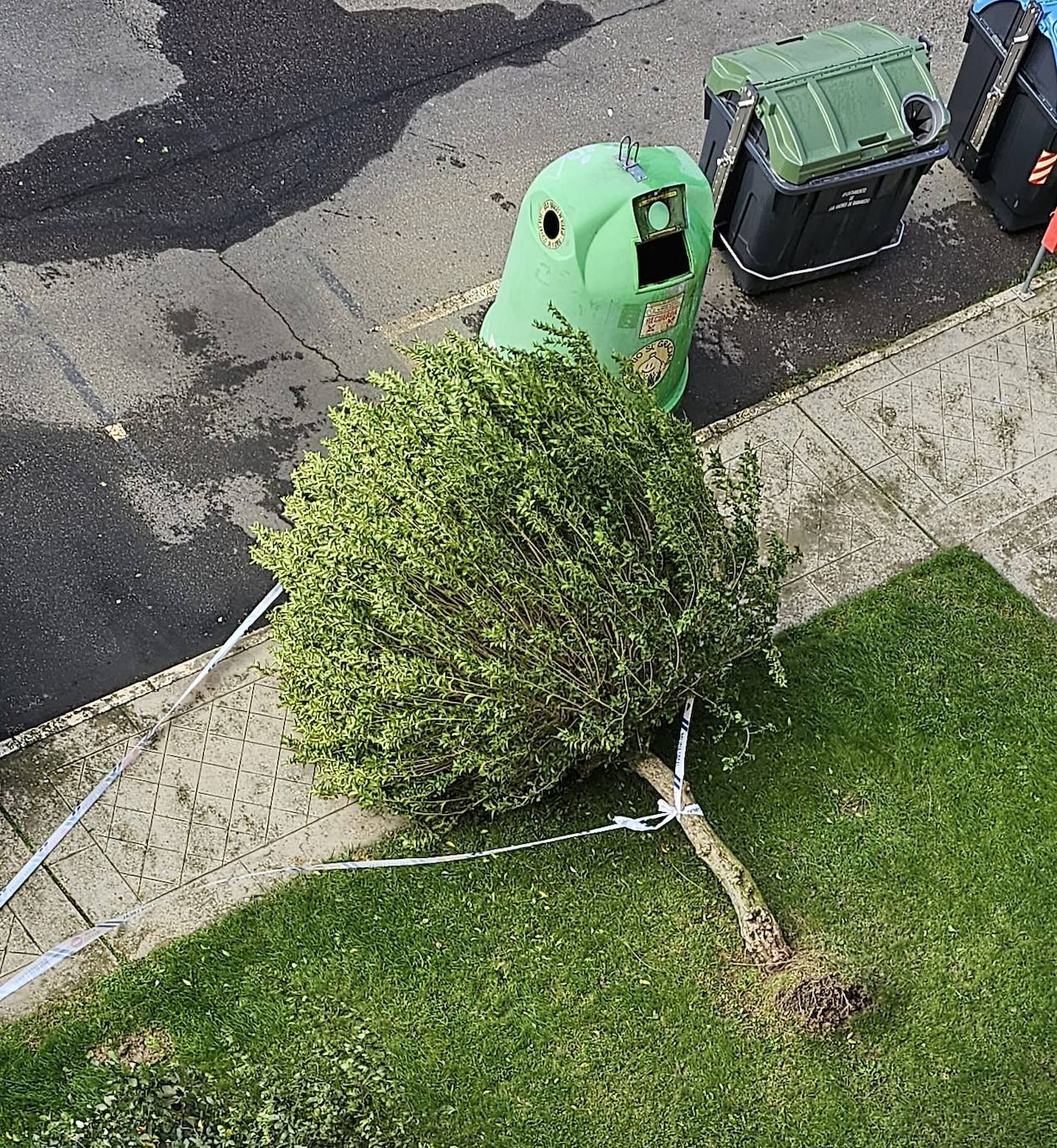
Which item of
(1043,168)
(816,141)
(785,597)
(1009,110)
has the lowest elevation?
(785,597)

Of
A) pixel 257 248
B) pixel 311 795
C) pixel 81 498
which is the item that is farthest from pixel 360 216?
pixel 311 795

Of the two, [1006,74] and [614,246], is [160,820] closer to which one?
[614,246]

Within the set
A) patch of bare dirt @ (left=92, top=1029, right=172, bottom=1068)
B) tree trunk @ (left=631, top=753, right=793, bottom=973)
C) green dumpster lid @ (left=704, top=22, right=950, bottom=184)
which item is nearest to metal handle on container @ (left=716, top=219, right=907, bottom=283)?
green dumpster lid @ (left=704, top=22, right=950, bottom=184)

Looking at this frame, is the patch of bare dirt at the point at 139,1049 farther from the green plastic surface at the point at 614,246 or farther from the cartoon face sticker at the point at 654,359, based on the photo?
the cartoon face sticker at the point at 654,359

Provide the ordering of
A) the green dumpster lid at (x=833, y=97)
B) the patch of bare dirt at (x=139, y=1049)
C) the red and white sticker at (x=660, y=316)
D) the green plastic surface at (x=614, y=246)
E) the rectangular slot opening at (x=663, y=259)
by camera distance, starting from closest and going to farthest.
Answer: the patch of bare dirt at (x=139, y=1049), the green plastic surface at (x=614, y=246), the rectangular slot opening at (x=663, y=259), the red and white sticker at (x=660, y=316), the green dumpster lid at (x=833, y=97)

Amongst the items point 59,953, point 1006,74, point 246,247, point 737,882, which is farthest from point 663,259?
point 59,953

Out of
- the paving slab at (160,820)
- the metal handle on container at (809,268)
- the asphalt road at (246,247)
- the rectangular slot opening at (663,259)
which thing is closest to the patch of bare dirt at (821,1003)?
the paving slab at (160,820)
